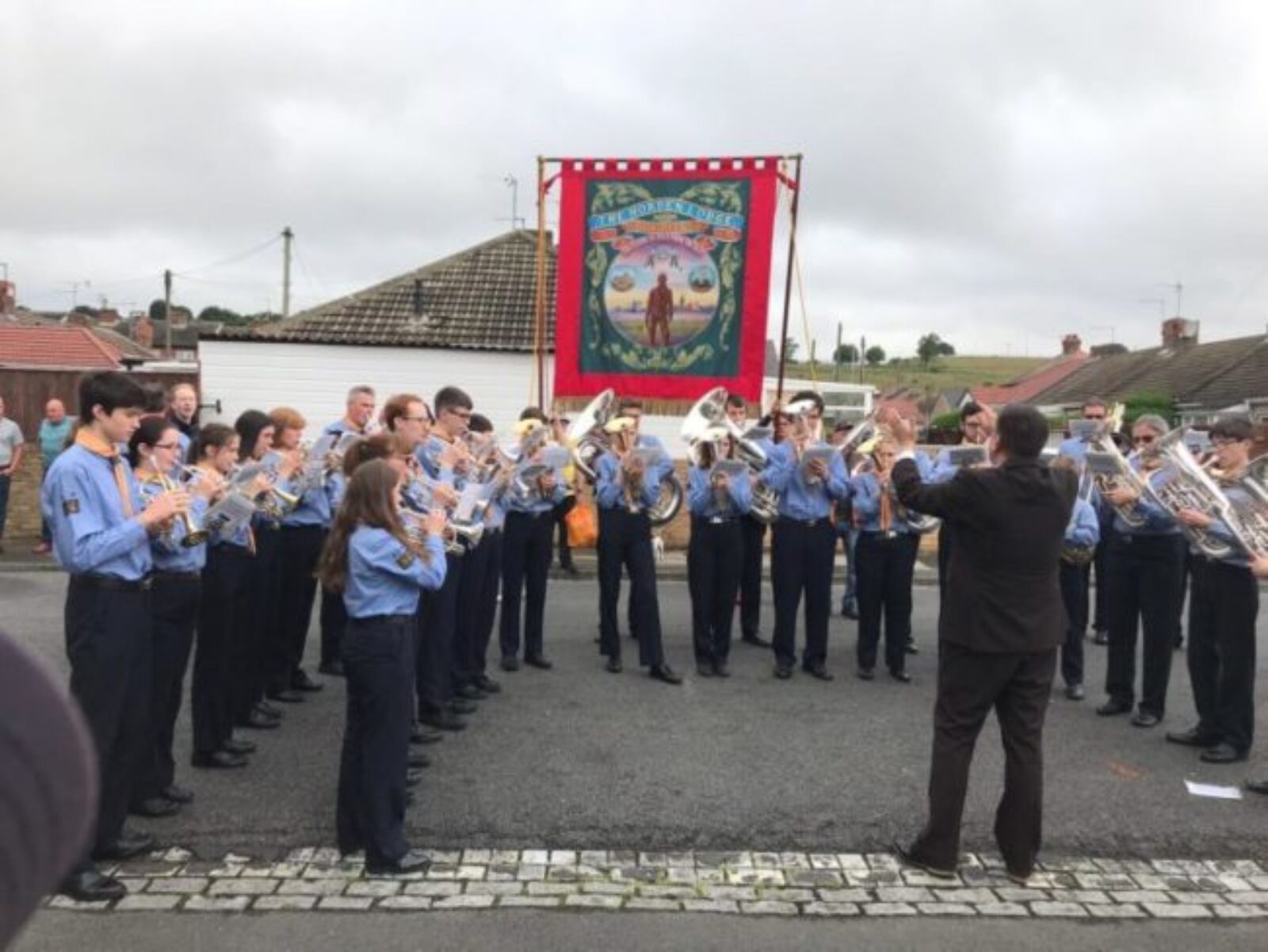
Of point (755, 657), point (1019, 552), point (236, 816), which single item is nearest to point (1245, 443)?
point (1019, 552)

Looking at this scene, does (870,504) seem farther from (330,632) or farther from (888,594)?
(330,632)

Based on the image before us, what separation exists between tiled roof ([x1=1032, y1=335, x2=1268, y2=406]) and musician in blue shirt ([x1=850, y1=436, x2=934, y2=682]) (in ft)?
72.8

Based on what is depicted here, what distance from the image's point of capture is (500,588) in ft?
26.7

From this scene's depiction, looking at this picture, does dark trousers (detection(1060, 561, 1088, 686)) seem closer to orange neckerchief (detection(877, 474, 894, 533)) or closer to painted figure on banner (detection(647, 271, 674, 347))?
orange neckerchief (detection(877, 474, 894, 533))

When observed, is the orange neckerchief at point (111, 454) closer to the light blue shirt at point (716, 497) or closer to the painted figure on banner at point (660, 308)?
the light blue shirt at point (716, 497)

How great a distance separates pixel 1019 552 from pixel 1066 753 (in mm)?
2321

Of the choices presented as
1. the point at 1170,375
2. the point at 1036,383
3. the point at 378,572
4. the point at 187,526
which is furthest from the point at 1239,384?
the point at 187,526

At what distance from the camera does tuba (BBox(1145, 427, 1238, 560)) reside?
5.64 m

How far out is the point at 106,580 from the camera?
13.4ft

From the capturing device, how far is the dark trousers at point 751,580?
340 inches

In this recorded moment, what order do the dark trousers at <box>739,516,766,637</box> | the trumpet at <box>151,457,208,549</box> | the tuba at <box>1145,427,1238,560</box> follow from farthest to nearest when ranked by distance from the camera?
the dark trousers at <box>739,516,766,637</box>, the tuba at <box>1145,427,1238,560</box>, the trumpet at <box>151,457,208,549</box>

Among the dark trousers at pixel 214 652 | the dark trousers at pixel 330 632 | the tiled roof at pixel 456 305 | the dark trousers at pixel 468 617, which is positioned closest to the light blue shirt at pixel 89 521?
Answer: the dark trousers at pixel 214 652

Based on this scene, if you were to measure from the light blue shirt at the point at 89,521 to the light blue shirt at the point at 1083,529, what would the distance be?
5.94 meters

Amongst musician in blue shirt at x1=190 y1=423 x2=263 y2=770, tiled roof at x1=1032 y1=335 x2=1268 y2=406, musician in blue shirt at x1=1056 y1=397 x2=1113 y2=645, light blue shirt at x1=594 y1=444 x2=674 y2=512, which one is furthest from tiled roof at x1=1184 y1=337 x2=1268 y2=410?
musician in blue shirt at x1=190 y1=423 x2=263 y2=770
